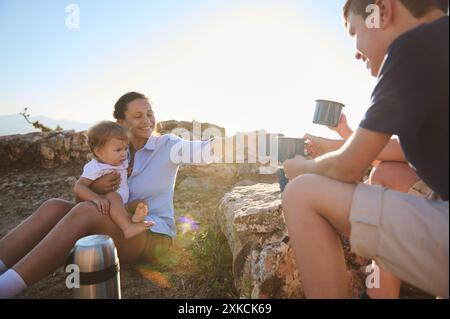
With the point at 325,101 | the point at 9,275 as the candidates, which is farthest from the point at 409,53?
the point at 9,275

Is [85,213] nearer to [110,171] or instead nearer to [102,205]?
[102,205]

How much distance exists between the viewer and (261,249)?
253cm

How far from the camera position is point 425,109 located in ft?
4.65

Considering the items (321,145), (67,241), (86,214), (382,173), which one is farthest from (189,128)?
(382,173)

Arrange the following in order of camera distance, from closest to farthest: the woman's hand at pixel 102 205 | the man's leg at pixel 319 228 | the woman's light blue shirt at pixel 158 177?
the man's leg at pixel 319 228, the woman's hand at pixel 102 205, the woman's light blue shirt at pixel 158 177

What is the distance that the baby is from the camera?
2922 millimetres

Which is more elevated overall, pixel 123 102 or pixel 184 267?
pixel 123 102

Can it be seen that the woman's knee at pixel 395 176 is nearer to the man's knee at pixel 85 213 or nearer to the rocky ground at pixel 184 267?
the rocky ground at pixel 184 267

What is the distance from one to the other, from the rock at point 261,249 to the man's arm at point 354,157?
2.64ft

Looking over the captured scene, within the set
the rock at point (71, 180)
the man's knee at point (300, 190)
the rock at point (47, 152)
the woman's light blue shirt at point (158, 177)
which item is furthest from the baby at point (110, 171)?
the rock at point (47, 152)

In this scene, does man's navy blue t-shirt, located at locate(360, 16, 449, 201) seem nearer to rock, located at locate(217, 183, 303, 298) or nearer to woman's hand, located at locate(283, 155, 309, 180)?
woman's hand, located at locate(283, 155, 309, 180)

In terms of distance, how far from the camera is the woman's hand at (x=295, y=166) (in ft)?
6.61

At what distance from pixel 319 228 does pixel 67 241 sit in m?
1.96

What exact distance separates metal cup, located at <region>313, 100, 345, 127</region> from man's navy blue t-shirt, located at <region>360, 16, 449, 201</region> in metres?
0.93
